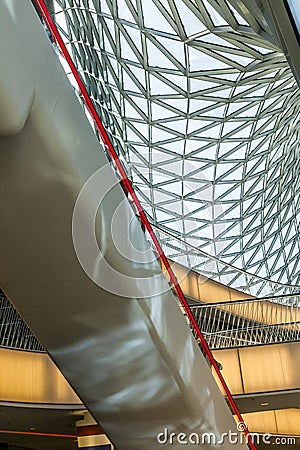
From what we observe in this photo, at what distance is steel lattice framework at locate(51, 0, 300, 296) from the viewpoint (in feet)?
98.4

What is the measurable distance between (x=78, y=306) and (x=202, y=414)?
412 centimetres

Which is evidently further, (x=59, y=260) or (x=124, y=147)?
(x=124, y=147)

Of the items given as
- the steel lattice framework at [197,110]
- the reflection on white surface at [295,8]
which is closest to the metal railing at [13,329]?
the steel lattice framework at [197,110]

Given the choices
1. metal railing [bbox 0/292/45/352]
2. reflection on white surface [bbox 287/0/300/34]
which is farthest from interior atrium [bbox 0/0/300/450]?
reflection on white surface [bbox 287/0/300/34]

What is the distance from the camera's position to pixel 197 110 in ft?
116

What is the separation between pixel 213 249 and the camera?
45.9 m

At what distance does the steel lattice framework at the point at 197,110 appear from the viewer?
98.4ft

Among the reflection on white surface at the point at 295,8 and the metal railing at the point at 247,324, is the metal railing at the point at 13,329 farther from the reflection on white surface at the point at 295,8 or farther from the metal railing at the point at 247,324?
the reflection on white surface at the point at 295,8

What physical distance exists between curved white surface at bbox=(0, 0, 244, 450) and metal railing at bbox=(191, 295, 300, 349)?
35.3 feet

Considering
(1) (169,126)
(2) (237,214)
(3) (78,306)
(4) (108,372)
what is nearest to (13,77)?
(3) (78,306)

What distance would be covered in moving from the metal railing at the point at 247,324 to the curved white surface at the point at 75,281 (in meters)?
10.8

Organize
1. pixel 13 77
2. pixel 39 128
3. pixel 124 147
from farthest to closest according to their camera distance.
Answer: pixel 124 147 → pixel 39 128 → pixel 13 77

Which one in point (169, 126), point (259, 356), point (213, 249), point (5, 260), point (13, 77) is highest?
point (169, 126)

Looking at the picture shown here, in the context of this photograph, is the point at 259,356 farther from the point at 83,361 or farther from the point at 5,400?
the point at 83,361
